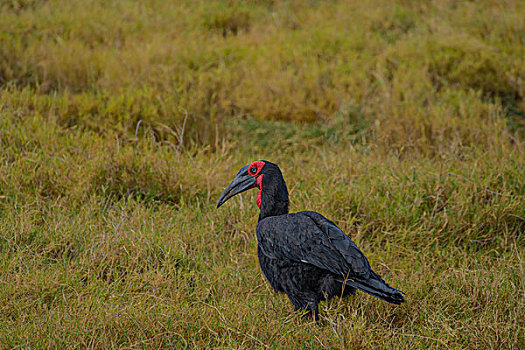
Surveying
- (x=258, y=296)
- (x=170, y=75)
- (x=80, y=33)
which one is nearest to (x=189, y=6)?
(x=80, y=33)

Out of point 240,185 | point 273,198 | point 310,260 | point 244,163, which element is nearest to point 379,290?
point 310,260

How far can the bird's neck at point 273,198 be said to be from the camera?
3420 mm

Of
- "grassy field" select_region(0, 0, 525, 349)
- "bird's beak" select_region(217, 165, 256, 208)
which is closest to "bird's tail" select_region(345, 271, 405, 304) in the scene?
"grassy field" select_region(0, 0, 525, 349)

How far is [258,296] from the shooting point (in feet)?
11.6

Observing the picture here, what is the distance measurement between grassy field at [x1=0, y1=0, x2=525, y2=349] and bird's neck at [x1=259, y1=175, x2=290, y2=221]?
0.54 meters

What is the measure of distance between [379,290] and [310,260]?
1.36ft

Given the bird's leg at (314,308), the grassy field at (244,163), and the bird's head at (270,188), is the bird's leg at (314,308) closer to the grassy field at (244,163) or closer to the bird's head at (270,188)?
the grassy field at (244,163)

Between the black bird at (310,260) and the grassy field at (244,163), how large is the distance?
16 cm

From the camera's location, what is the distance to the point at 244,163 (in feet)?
17.6

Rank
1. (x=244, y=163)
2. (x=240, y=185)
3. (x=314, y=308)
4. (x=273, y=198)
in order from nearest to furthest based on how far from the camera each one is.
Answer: (x=314, y=308), (x=273, y=198), (x=240, y=185), (x=244, y=163)

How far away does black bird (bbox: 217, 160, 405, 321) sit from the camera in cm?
298

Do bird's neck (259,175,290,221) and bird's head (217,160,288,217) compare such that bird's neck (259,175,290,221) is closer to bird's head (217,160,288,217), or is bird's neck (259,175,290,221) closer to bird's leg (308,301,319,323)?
bird's head (217,160,288,217)

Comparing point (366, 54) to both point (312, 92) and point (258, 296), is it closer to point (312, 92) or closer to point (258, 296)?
point (312, 92)

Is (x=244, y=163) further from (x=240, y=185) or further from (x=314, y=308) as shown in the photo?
(x=314, y=308)
